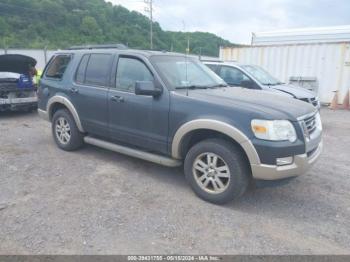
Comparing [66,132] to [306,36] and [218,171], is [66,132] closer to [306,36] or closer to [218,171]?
[218,171]

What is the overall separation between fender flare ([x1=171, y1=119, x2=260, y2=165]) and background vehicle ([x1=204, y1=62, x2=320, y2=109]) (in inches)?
160

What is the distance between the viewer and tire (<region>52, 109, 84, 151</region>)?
18.4 feet

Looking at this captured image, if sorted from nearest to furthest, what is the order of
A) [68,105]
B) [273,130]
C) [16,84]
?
[273,130], [68,105], [16,84]

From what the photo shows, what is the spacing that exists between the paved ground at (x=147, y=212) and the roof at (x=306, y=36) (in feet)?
37.5

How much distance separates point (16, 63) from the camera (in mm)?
8930

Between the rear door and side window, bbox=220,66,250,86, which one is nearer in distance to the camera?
the rear door

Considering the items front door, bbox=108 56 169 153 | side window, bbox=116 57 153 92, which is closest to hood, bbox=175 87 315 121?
front door, bbox=108 56 169 153

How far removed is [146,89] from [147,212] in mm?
1534

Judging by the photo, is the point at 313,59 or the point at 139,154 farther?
the point at 313,59

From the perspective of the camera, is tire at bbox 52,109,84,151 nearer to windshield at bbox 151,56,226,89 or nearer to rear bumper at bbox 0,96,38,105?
windshield at bbox 151,56,226,89

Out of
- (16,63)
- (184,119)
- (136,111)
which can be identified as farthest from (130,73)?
(16,63)

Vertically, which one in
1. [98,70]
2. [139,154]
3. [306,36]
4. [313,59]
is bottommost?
[139,154]

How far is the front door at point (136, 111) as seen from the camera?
427cm

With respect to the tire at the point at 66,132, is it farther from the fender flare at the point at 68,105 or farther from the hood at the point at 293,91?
the hood at the point at 293,91
